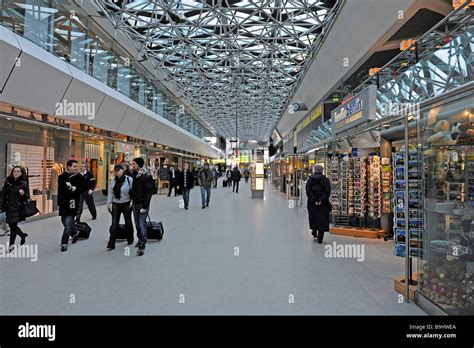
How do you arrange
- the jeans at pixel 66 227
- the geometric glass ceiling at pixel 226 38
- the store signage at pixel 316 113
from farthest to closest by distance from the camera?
the store signage at pixel 316 113, the geometric glass ceiling at pixel 226 38, the jeans at pixel 66 227

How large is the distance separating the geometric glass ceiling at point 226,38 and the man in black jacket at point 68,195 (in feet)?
33.7

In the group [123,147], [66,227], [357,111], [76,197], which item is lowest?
[66,227]

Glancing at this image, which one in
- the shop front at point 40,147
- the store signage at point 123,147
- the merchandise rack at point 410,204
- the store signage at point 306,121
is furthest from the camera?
the store signage at point 306,121

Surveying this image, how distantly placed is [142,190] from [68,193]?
4.96 feet

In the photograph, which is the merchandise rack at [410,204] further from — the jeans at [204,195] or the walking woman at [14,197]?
the jeans at [204,195]

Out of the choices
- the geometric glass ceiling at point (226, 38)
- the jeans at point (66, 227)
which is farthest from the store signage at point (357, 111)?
the geometric glass ceiling at point (226, 38)

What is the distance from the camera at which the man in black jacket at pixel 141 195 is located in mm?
5602

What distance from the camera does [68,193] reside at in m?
5.74

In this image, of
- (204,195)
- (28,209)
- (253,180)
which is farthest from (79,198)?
(253,180)

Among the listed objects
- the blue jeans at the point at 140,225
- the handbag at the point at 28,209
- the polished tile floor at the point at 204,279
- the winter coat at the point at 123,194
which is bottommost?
the polished tile floor at the point at 204,279

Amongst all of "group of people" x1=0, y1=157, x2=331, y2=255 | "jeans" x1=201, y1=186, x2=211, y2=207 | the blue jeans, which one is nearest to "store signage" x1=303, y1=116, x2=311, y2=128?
"jeans" x1=201, y1=186, x2=211, y2=207

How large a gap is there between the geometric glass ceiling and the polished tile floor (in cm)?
1172

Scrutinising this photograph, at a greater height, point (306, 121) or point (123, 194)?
point (306, 121)

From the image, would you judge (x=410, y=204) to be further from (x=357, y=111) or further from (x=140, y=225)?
(x=140, y=225)
